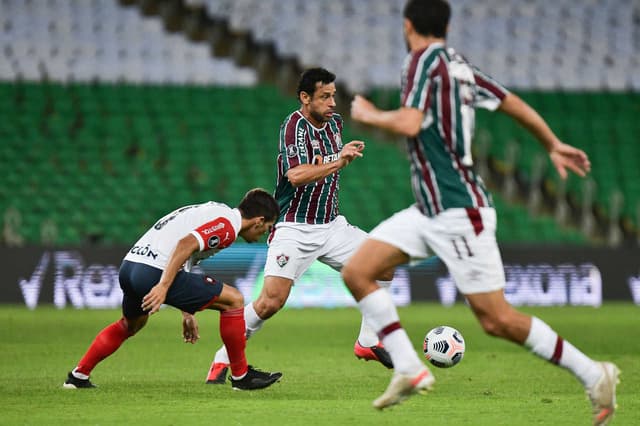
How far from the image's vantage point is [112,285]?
17.1m

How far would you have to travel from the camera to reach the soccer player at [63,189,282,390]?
7414mm

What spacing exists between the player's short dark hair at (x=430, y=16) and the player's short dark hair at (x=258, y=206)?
7.12 feet

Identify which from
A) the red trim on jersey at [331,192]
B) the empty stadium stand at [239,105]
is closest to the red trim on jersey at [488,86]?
the red trim on jersey at [331,192]

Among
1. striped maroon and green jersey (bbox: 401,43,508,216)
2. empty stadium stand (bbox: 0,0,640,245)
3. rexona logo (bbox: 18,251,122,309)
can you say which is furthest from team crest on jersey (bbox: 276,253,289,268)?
empty stadium stand (bbox: 0,0,640,245)

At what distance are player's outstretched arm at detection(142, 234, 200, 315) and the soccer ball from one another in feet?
7.31

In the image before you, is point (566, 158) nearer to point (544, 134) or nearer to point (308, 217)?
point (544, 134)

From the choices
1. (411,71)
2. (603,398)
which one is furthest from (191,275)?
(603,398)

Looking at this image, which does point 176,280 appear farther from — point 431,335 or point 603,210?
point 603,210

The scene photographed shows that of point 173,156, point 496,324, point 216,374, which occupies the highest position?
point 496,324

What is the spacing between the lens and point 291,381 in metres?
8.41

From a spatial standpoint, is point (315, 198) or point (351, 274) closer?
point (351, 274)

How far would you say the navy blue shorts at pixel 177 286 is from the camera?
754cm

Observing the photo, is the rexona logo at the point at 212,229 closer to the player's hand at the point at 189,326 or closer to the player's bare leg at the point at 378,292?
the player's hand at the point at 189,326

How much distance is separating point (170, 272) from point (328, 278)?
10617 millimetres
